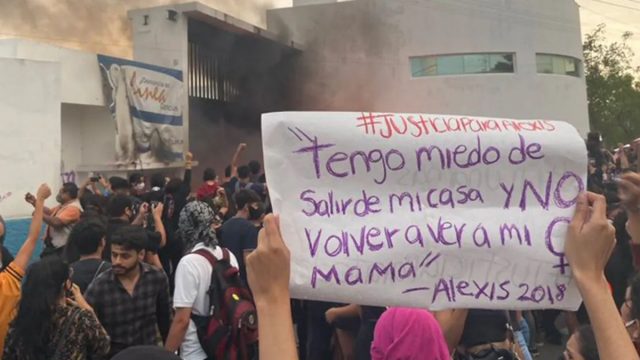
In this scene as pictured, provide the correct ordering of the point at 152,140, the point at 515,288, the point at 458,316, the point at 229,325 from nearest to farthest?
the point at 515,288 < the point at 458,316 < the point at 229,325 < the point at 152,140

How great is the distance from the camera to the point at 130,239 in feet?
9.93

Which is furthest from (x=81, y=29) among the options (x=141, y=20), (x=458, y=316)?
(x=458, y=316)

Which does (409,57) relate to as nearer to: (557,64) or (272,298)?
(557,64)

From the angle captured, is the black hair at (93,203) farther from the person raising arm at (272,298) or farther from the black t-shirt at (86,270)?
the person raising arm at (272,298)

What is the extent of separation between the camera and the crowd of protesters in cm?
138

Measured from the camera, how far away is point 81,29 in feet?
49.2

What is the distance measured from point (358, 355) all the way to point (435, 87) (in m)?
19.9

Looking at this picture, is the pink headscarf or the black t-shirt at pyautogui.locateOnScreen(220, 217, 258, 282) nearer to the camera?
the pink headscarf

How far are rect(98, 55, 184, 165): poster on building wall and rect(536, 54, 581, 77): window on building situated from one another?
48.8 ft

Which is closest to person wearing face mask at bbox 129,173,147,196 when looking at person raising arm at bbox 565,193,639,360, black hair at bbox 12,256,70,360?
black hair at bbox 12,256,70,360

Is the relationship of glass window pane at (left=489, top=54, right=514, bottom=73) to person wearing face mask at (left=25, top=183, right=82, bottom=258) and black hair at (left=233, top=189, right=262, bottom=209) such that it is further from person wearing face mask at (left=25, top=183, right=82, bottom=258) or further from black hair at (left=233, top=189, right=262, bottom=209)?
person wearing face mask at (left=25, top=183, right=82, bottom=258)

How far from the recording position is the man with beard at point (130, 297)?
2.92 meters

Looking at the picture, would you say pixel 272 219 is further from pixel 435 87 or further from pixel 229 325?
pixel 435 87

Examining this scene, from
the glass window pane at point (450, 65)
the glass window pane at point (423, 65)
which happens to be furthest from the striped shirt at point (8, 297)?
the glass window pane at point (450, 65)
